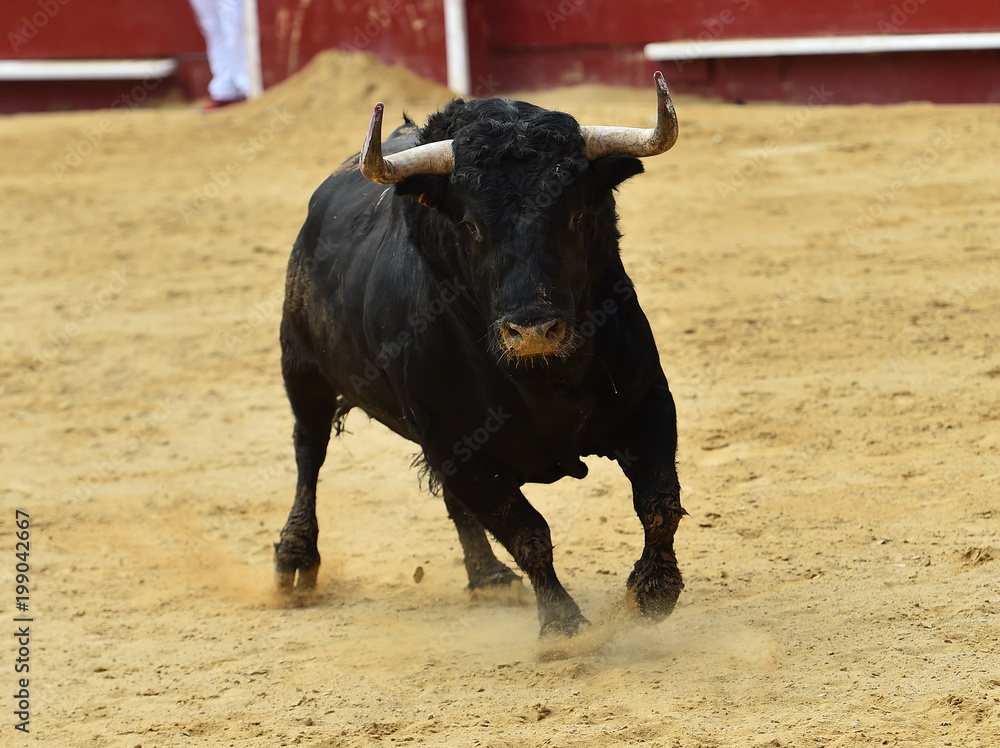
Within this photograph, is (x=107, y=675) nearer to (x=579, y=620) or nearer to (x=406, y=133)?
(x=579, y=620)

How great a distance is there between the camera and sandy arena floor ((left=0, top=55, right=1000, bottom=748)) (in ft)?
10.6

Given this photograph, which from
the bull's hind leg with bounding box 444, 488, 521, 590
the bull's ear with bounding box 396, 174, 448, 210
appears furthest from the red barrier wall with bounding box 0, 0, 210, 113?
the bull's ear with bounding box 396, 174, 448, 210

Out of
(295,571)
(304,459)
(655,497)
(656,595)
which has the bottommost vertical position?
(295,571)

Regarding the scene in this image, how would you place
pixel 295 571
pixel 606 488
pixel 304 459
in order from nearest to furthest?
pixel 295 571, pixel 304 459, pixel 606 488

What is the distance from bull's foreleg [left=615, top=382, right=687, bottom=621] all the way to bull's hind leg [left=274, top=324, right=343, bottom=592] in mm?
1541

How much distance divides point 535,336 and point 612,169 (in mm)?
646

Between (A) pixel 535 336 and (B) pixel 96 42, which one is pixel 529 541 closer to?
(A) pixel 535 336

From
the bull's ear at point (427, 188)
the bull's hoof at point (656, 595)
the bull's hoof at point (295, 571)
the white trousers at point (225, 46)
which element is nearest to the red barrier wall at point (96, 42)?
the white trousers at point (225, 46)

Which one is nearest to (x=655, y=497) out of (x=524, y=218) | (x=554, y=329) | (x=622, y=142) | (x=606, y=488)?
(x=554, y=329)

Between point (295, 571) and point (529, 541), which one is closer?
point (529, 541)

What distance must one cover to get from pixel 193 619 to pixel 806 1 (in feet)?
26.6

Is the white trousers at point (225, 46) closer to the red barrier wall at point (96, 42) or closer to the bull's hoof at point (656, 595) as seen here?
the red barrier wall at point (96, 42)

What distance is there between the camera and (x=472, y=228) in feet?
11.1

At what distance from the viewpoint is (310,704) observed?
3447mm
